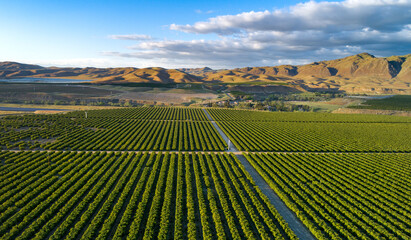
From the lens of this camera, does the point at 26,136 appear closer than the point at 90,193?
No

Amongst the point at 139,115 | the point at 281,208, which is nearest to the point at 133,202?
the point at 281,208

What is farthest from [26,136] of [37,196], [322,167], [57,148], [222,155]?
[322,167]

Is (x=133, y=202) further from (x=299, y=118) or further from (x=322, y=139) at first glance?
(x=299, y=118)

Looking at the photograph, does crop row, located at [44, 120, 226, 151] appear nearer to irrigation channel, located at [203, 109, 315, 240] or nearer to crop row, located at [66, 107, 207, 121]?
irrigation channel, located at [203, 109, 315, 240]

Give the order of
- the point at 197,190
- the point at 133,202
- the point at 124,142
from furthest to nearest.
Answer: the point at 124,142
the point at 197,190
the point at 133,202

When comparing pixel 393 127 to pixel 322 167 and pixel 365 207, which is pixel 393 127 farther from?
pixel 365 207

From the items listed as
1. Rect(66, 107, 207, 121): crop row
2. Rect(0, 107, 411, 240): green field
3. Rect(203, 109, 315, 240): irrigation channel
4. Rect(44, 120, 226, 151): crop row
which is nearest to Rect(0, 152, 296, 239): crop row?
Rect(0, 107, 411, 240): green field

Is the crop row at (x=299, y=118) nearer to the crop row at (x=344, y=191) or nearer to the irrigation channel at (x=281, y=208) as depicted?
the crop row at (x=344, y=191)
